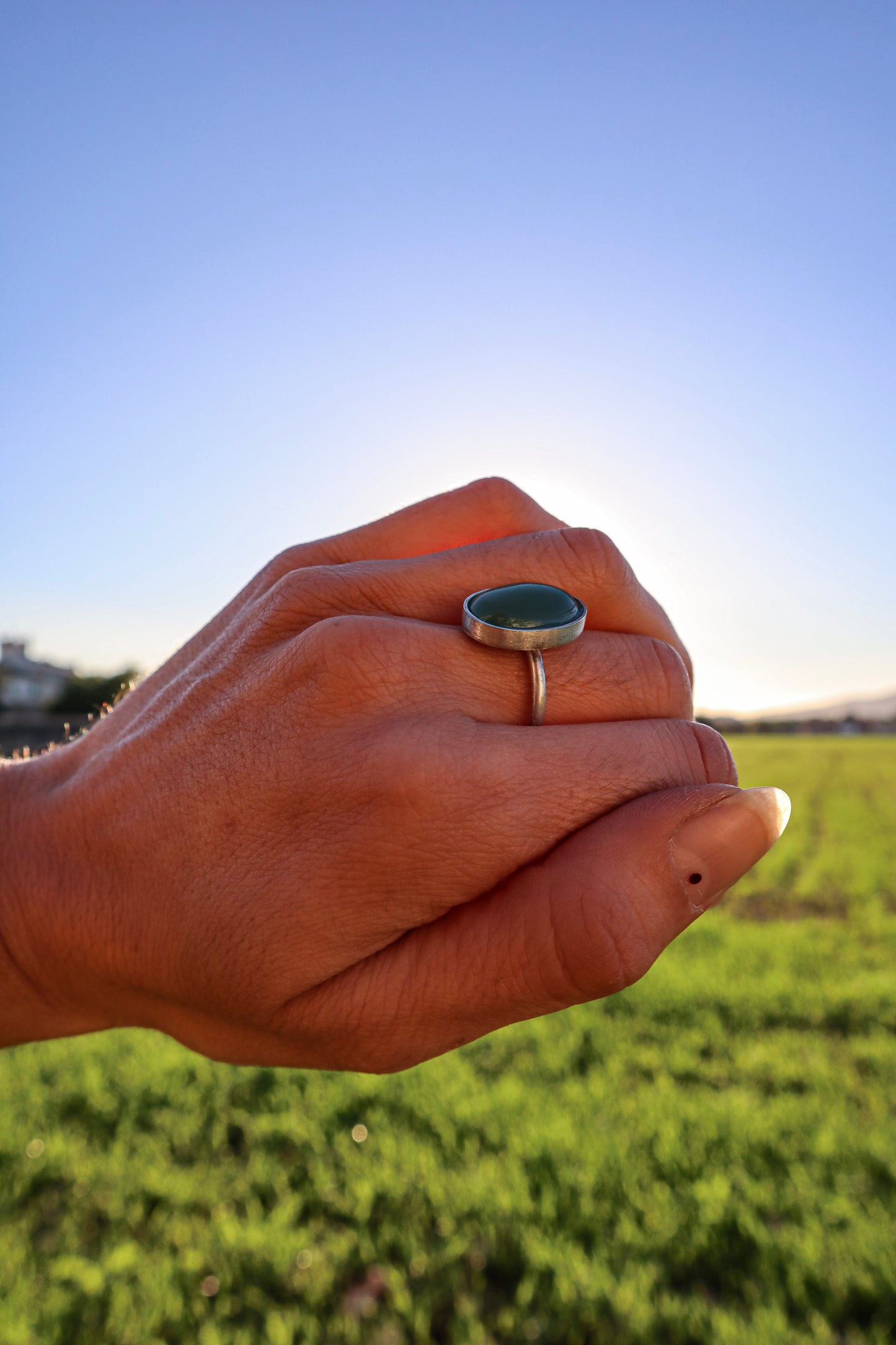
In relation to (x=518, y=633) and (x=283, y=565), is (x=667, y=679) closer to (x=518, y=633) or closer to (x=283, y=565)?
(x=518, y=633)

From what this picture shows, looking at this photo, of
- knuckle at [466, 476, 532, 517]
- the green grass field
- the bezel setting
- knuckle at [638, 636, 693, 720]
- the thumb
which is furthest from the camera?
the green grass field

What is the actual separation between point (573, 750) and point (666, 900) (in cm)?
27

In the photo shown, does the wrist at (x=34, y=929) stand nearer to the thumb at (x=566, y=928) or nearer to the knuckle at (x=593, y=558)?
the thumb at (x=566, y=928)

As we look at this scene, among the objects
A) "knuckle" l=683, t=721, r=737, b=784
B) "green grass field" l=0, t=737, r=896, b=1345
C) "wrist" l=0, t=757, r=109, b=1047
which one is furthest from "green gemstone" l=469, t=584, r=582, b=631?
"green grass field" l=0, t=737, r=896, b=1345

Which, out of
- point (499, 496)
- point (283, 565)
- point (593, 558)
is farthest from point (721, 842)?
point (283, 565)

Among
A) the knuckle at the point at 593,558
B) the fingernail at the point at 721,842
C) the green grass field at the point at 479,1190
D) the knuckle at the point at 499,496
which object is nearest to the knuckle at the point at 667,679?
the knuckle at the point at 593,558

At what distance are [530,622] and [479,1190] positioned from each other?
2.95 metres

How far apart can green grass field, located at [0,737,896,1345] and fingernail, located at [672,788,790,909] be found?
228 centimetres

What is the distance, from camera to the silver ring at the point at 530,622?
1341 millimetres

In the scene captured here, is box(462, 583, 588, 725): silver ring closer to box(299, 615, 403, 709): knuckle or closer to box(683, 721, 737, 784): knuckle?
box(299, 615, 403, 709): knuckle

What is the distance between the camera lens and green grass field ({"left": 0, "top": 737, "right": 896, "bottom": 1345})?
2738 mm

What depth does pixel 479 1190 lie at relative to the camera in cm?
331

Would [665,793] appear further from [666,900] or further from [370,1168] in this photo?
[370,1168]

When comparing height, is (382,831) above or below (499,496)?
below
